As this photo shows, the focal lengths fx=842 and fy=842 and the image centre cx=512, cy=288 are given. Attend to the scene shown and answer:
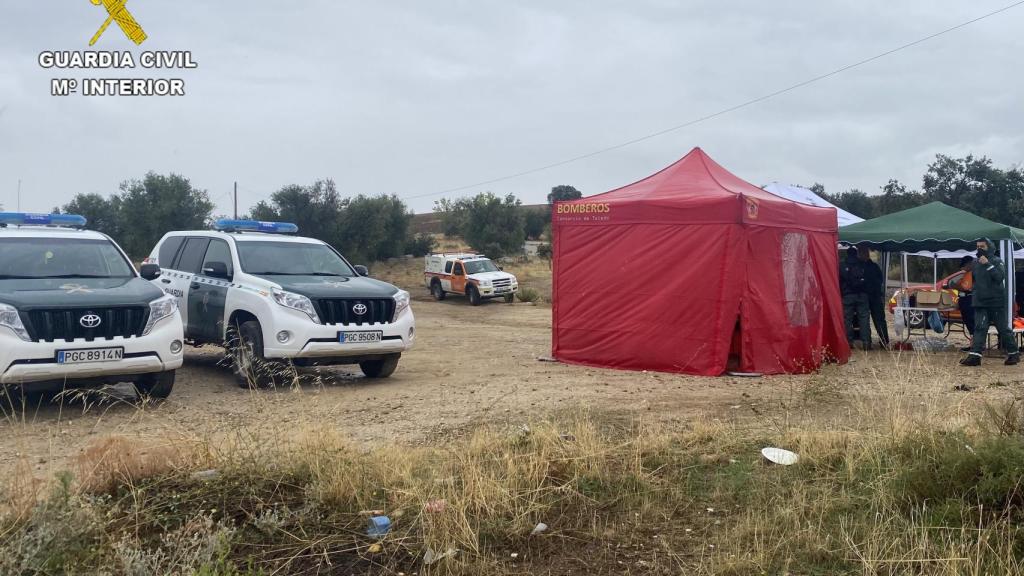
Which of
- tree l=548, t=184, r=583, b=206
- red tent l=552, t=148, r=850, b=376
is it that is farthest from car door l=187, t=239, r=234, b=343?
tree l=548, t=184, r=583, b=206

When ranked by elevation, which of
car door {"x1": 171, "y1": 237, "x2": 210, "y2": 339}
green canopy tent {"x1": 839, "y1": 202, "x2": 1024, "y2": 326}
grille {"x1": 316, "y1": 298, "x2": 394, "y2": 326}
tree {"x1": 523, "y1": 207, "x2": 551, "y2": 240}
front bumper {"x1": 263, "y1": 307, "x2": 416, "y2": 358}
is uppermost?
tree {"x1": 523, "y1": 207, "x2": 551, "y2": 240}

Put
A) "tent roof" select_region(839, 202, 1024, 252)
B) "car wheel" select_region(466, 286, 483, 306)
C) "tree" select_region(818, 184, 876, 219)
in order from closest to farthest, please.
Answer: "tent roof" select_region(839, 202, 1024, 252), "car wheel" select_region(466, 286, 483, 306), "tree" select_region(818, 184, 876, 219)

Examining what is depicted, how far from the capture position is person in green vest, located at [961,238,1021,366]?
11.5 metres

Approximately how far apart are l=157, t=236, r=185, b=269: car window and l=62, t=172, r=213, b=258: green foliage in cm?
3257

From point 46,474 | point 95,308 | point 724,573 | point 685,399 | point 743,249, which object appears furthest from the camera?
point 743,249

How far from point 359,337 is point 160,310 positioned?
2.23 metres

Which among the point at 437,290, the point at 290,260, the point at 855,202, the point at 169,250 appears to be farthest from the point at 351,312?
the point at 855,202

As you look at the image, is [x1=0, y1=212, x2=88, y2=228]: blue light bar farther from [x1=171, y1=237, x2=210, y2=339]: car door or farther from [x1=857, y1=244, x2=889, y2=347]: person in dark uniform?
[x1=857, y1=244, x2=889, y2=347]: person in dark uniform

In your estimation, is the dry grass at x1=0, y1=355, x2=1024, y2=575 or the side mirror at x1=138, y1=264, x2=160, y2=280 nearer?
the dry grass at x1=0, y1=355, x2=1024, y2=575

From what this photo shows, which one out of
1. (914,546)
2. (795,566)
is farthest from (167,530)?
(914,546)

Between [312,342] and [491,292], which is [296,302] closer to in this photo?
[312,342]

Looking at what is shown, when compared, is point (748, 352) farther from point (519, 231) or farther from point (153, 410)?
point (519, 231)

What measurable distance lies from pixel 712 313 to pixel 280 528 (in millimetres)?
7439

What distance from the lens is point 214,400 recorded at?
881 cm
